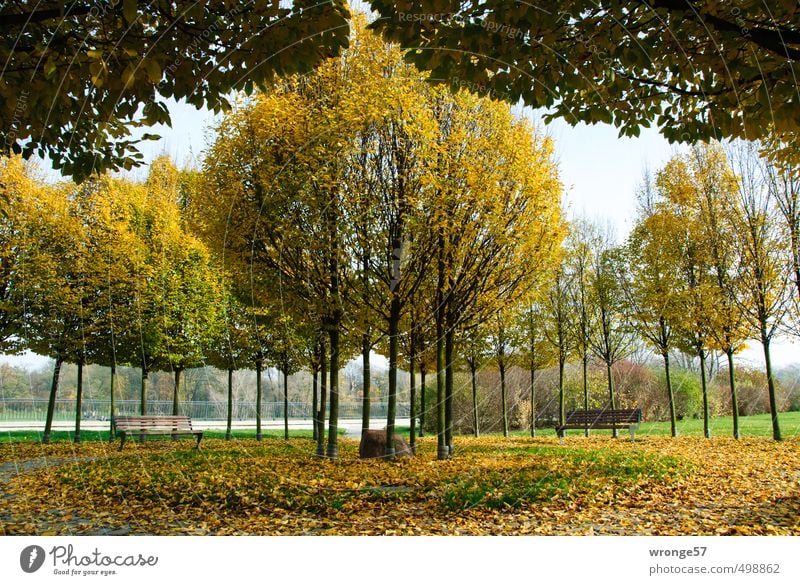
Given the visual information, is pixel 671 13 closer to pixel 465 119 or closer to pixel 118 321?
pixel 465 119

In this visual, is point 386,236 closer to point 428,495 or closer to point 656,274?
point 428,495

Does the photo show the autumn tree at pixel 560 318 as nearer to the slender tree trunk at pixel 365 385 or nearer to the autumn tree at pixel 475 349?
the autumn tree at pixel 475 349

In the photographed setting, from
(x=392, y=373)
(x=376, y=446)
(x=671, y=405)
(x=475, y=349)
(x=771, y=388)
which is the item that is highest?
(x=475, y=349)

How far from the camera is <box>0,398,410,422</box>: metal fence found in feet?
24.8

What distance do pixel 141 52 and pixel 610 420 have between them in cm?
936

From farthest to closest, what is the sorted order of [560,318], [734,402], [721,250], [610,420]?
[560,318], [610,420], [721,250], [734,402]

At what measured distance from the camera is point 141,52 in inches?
183

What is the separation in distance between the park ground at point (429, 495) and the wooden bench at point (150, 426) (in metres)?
1.75

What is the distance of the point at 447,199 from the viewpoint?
866 cm

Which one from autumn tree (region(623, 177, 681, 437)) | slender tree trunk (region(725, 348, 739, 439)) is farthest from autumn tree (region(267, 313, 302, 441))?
slender tree trunk (region(725, 348, 739, 439))

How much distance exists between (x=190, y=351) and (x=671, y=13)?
35.6 feet

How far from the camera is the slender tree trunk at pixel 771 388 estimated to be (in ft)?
25.4

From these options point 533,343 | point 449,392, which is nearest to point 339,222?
point 449,392
